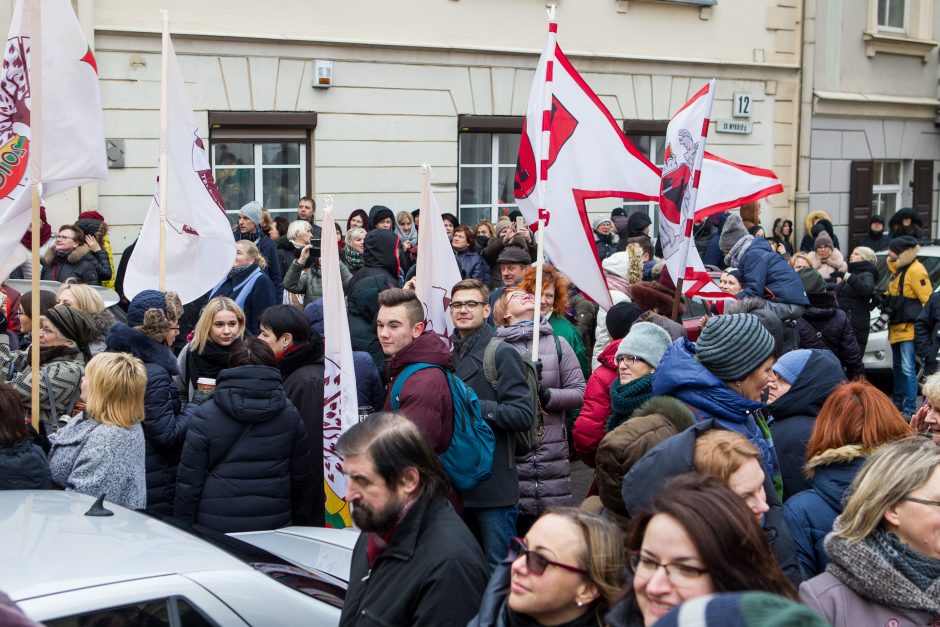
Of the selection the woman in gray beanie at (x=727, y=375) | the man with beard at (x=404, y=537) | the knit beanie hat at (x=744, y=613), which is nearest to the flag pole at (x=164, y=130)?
the woman in gray beanie at (x=727, y=375)

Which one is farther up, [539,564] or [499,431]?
[539,564]

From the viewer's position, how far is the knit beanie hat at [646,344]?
195 inches

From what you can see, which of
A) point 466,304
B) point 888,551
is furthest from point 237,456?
point 888,551

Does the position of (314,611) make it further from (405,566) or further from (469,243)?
(469,243)

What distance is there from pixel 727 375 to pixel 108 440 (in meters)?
2.58

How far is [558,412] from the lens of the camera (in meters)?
Result: 6.21

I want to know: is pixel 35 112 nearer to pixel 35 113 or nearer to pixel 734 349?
pixel 35 113

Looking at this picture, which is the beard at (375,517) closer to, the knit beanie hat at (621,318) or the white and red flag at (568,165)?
the knit beanie hat at (621,318)

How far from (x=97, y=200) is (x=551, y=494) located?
8.20 meters

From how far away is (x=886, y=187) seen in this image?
2088 centimetres

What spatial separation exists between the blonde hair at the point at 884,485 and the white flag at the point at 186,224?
5456mm

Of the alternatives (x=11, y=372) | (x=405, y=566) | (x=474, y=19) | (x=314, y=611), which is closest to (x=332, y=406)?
(x=11, y=372)

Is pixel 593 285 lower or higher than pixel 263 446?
higher

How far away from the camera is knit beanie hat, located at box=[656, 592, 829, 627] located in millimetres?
1312
